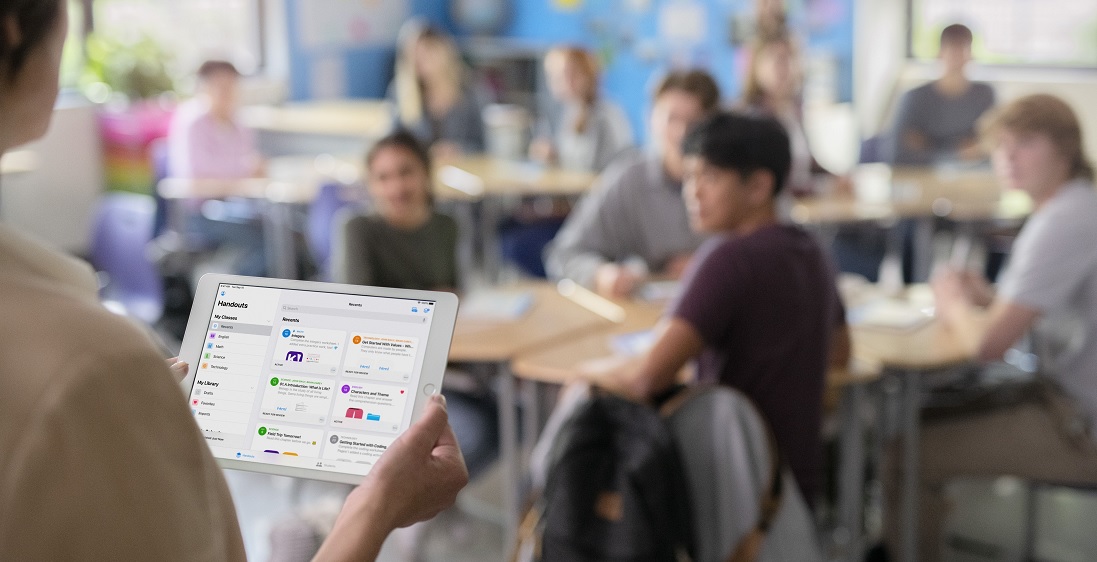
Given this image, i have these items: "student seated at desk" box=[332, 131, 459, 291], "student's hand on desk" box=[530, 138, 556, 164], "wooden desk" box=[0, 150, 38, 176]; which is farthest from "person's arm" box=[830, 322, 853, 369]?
"wooden desk" box=[0, 150, 38, 176]

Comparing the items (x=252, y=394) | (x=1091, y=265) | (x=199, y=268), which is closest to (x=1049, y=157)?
(x=1091, y=265)

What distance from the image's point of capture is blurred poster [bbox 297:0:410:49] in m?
8.65

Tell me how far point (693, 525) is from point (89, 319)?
178 cm

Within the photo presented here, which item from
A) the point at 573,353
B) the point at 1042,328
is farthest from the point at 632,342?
the point at 1042,328

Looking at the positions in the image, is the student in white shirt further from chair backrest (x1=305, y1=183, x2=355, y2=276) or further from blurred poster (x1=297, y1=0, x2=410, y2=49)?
blurred poster (x1=297, y1=0, x2=410, y2=49)

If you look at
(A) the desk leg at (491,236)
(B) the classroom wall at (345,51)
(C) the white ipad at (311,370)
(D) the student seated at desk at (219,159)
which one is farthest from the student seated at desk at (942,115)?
(C) the white ipad at (311,370)

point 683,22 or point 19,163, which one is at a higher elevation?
point 683,22

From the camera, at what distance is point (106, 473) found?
59 centimetres

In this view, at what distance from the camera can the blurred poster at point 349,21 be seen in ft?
28.4

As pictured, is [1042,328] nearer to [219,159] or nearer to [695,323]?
[695,323]

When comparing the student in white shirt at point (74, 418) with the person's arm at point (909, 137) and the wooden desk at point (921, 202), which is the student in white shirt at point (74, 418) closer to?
Answer: the wooden desk at point (921, 202)

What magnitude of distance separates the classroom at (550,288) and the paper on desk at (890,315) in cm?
2

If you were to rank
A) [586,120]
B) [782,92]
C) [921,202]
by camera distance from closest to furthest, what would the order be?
[921,202] → [782,92] → [586,120]

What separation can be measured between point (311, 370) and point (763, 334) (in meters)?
1.58
